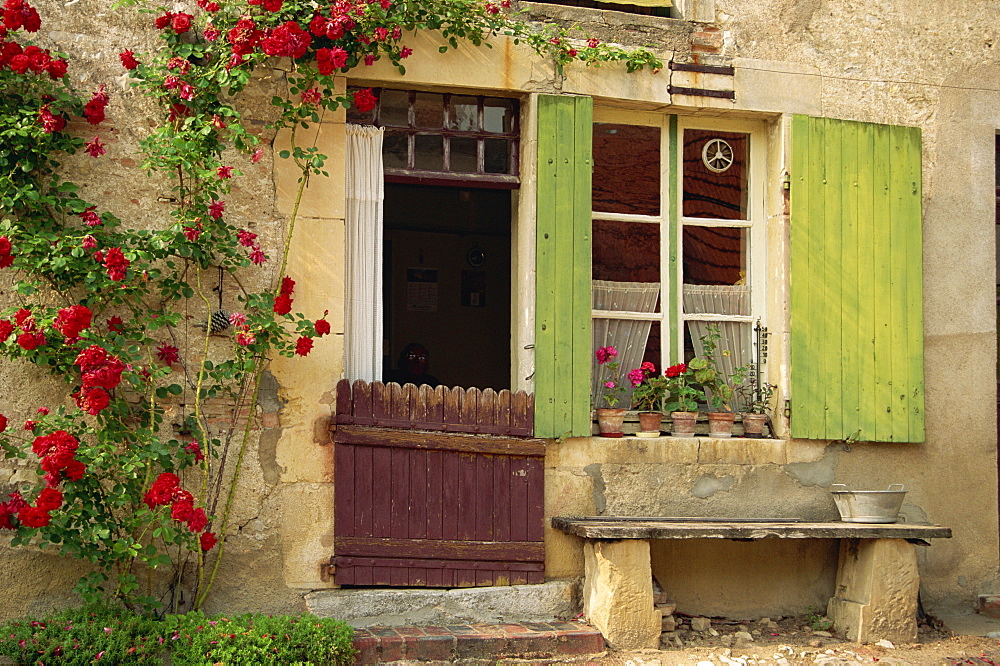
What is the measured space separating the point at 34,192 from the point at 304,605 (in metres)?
2.32

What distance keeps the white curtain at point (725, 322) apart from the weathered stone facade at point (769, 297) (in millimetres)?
164

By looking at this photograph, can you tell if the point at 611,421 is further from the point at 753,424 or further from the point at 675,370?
the point at 753,424

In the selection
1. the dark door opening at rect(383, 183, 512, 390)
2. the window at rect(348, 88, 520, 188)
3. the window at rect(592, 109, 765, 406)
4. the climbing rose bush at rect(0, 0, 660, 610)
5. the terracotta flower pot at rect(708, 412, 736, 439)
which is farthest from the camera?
the dark door opening at rect(383, 183, 512, 390)

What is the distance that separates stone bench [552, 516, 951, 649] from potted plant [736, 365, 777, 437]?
0.52m

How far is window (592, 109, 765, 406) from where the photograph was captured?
6.30m

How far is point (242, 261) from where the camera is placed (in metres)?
Answer: 5.48

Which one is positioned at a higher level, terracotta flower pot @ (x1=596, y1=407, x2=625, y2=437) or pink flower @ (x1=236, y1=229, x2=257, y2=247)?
pink flower @ (x1=236, y1=229, x2=257, y2=247)

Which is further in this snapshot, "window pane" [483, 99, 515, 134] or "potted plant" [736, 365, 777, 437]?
"potted plant" [736, 365, 777, 437]

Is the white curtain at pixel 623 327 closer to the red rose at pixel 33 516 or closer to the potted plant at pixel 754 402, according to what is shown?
the potted plant at pixel 754 402

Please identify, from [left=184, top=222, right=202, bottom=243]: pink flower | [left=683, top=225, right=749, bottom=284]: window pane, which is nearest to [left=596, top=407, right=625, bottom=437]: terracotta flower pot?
[left=683, top=225, right=749, bottom=284]: window pane

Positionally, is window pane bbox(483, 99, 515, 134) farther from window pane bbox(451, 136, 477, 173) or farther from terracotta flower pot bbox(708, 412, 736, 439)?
terracotta flower pot bbox(708, 412, 736, 439)

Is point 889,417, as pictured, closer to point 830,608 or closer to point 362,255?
point 830,608

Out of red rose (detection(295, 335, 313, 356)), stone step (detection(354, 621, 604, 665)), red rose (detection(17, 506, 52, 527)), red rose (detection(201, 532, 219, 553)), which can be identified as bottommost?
stone step (detection(354, 621, 604, 665))

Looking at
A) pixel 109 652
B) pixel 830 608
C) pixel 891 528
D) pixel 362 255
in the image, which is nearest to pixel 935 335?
pixel 891 528
